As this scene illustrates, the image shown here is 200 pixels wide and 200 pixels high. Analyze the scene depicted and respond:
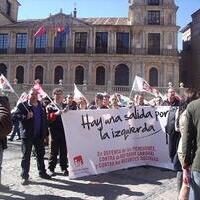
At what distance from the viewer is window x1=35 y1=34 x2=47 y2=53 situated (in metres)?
50.8

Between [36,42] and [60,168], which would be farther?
[36,42]

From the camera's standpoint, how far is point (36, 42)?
168ft

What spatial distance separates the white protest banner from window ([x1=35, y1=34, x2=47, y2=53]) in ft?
136

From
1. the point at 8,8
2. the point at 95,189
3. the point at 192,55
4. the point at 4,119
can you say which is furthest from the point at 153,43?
the point at 4,119

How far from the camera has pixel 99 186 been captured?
26.9ft

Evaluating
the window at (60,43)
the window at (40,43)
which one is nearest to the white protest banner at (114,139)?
the window at (60,43)

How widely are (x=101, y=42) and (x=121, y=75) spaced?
4.77 metres

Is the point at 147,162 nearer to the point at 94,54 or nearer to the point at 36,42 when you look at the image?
the point at 94,54

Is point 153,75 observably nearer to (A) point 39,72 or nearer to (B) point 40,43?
(A) point 39,72

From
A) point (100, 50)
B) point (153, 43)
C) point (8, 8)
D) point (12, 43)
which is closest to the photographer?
point (153, 43)

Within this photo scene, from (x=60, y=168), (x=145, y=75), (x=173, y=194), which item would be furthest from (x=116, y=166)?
(x=145, y=75)

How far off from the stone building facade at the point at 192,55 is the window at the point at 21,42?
64.1ft

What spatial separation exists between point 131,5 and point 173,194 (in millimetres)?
44534

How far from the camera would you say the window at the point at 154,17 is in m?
49.5
